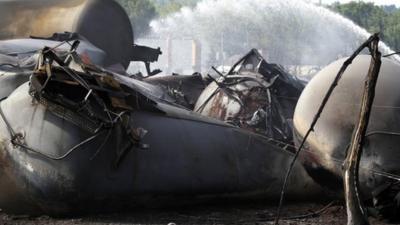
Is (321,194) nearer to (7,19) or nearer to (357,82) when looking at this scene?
(357,82)

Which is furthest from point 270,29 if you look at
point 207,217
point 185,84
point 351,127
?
point 207,217

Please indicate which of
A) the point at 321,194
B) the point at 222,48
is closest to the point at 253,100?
the point at 321,194

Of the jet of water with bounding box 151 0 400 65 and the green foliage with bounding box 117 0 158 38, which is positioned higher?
the green foliage with bounding box 117 0 158 38

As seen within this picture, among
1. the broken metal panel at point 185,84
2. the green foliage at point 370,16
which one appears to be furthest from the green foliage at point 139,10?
the broken metal panel at point 185,84

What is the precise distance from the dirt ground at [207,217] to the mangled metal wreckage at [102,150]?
0.34ft

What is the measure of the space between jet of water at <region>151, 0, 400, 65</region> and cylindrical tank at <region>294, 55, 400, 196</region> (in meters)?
20.7

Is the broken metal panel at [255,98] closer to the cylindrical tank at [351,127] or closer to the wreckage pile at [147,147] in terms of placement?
the wreckage pile at [147,147]

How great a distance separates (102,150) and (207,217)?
119 centimetres

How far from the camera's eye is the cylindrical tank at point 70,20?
11953 mm

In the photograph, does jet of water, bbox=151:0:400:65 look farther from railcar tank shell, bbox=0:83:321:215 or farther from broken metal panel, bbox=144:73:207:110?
railcar tank shell, bbox=0:83:321:215

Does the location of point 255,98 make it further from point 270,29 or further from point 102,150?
point 270,29

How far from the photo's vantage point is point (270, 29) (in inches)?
1724

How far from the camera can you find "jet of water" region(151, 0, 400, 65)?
103ft

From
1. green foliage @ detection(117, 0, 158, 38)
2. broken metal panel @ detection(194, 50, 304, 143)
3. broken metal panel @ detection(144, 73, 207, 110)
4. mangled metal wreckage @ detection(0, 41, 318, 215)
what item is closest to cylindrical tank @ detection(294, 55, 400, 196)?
mangled metal wreckage @ detection(0, 41, 318, 215)
